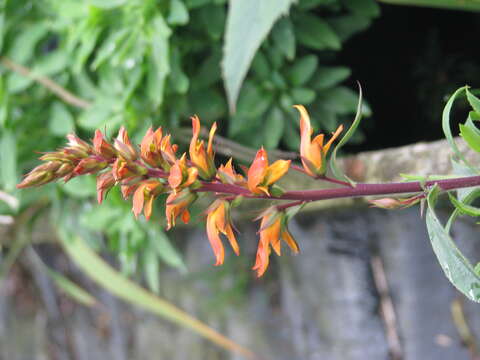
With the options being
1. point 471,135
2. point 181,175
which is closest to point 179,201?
point 181,175

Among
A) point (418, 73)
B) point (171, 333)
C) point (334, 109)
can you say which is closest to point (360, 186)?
point (334, 109)

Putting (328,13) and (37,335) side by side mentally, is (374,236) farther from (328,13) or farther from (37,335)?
(37,335)

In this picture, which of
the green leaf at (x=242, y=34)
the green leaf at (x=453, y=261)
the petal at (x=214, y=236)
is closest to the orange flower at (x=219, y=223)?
the petal at (x=214, y=236)

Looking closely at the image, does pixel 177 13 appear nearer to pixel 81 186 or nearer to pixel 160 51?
pixel 160 51

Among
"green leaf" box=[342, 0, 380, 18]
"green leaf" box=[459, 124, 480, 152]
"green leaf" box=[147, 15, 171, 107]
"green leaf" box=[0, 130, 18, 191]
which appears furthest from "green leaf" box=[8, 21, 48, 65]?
"green leaf" box=[459, 124, 480, 152]

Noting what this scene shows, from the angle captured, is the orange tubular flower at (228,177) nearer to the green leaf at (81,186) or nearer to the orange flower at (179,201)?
the orange flower at (179,201)

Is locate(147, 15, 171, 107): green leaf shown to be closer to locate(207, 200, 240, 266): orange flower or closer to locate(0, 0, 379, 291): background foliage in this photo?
locate(0, 0, 379, 291): background foliage

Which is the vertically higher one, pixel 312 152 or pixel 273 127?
pixel 312 152
